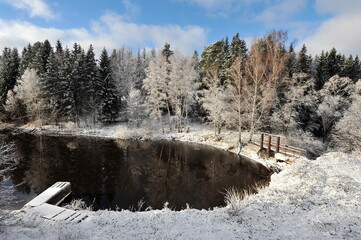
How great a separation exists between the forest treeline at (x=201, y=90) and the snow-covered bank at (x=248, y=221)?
1253cm

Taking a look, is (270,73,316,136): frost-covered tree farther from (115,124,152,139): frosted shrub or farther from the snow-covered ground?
(115,124,152,139): frosted shrub

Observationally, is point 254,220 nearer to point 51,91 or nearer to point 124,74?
point 51,91

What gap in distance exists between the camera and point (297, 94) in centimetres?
2381

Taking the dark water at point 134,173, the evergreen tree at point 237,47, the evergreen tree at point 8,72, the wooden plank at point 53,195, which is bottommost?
the dark water at point 134,173

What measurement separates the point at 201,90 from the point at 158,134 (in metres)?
10.2

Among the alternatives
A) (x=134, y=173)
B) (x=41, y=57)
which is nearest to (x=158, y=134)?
(x=134, y=173)

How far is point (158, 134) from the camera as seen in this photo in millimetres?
29422

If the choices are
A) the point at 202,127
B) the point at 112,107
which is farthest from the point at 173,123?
the point at 112,107

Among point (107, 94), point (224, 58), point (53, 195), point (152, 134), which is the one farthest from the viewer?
point (224, 58)

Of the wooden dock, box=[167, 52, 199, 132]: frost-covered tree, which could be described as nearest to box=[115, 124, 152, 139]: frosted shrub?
box=[167, 52, 199, 132]: frost-covered tree

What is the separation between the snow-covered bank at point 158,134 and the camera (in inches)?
918

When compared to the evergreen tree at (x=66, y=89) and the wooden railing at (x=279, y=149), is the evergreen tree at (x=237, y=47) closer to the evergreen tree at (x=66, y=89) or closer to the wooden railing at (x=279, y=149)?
the wooden railing at (x=279, y=149)

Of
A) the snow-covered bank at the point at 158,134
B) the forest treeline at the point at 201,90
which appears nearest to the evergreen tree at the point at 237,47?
the forest treeline at the point at 201,90

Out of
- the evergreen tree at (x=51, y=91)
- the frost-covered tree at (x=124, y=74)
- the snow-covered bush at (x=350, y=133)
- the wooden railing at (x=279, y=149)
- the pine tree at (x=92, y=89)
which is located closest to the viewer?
the wooden railing at (x=279, y=149)
